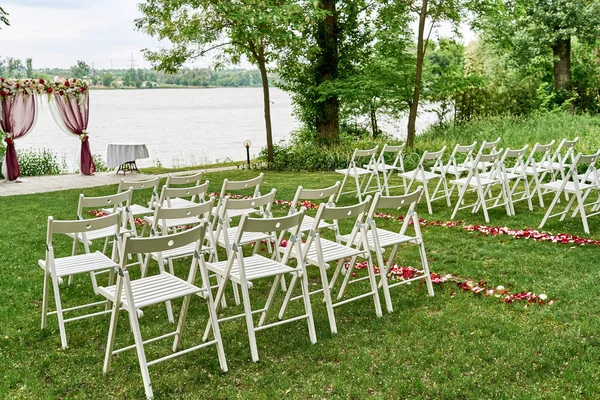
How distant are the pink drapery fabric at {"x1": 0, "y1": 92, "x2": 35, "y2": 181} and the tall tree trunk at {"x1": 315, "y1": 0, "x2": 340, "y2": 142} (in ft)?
24.0

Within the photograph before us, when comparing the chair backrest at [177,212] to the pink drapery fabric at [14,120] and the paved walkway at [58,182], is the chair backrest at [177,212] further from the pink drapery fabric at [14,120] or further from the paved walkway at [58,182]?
the pink drapery fabric at [14,120]

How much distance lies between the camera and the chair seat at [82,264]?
4.10m

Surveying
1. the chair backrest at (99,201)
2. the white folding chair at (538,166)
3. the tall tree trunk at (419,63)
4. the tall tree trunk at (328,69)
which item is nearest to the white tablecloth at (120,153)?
the tall tree trunk at (328,69)

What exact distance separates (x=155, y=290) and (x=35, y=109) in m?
11.2

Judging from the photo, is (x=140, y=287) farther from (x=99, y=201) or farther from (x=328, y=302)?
(x=99, y=201)

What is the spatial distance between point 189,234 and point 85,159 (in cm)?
1131

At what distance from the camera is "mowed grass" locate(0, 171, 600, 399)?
3.34m

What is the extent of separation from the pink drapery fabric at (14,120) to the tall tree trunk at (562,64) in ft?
55.9

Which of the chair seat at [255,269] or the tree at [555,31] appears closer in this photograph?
the chair seat at [255,269]

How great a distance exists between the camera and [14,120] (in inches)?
503

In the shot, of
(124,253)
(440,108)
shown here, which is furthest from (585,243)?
(440,108)

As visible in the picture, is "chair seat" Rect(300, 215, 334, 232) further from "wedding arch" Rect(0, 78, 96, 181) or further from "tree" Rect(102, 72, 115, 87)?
"tree" Rect(102, 72, 115, 87)

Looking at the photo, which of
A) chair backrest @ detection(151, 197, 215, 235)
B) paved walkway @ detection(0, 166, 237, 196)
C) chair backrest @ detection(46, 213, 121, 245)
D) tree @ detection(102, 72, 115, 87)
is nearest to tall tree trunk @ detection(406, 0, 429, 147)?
paved walkway @ detection(0, 166, 237, 196)

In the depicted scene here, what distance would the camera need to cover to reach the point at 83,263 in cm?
430
